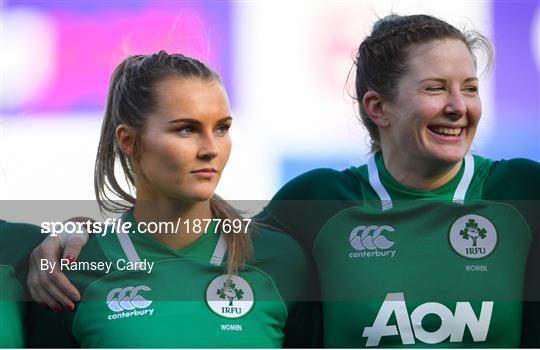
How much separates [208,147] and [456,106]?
0.64 m

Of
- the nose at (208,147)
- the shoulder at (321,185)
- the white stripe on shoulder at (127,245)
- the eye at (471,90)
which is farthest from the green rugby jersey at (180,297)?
the eye at (471,90)

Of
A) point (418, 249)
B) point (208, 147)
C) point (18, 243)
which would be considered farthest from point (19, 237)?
point (418, 249)

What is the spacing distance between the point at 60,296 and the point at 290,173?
26.4 inches

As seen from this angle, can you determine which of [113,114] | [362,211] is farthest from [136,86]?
[362,211]

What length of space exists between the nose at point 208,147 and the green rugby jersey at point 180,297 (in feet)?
0.75

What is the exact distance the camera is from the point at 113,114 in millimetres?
2289

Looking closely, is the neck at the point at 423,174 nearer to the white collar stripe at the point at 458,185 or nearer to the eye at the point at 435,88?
the white collar stripe at the point at 458,185

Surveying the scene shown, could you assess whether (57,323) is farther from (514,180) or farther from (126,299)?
(514,180)

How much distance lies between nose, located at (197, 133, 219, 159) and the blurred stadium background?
2.7 inches

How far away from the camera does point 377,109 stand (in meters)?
2.36

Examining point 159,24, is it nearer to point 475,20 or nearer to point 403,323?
point 475,20

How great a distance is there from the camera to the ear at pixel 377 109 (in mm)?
2354

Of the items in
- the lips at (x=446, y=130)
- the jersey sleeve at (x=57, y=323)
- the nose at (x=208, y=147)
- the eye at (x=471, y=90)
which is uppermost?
the eye at (x=471, y=90)

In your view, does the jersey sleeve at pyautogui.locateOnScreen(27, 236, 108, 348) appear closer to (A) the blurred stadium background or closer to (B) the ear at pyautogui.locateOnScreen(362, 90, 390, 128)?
(A) the blurred stadium background
